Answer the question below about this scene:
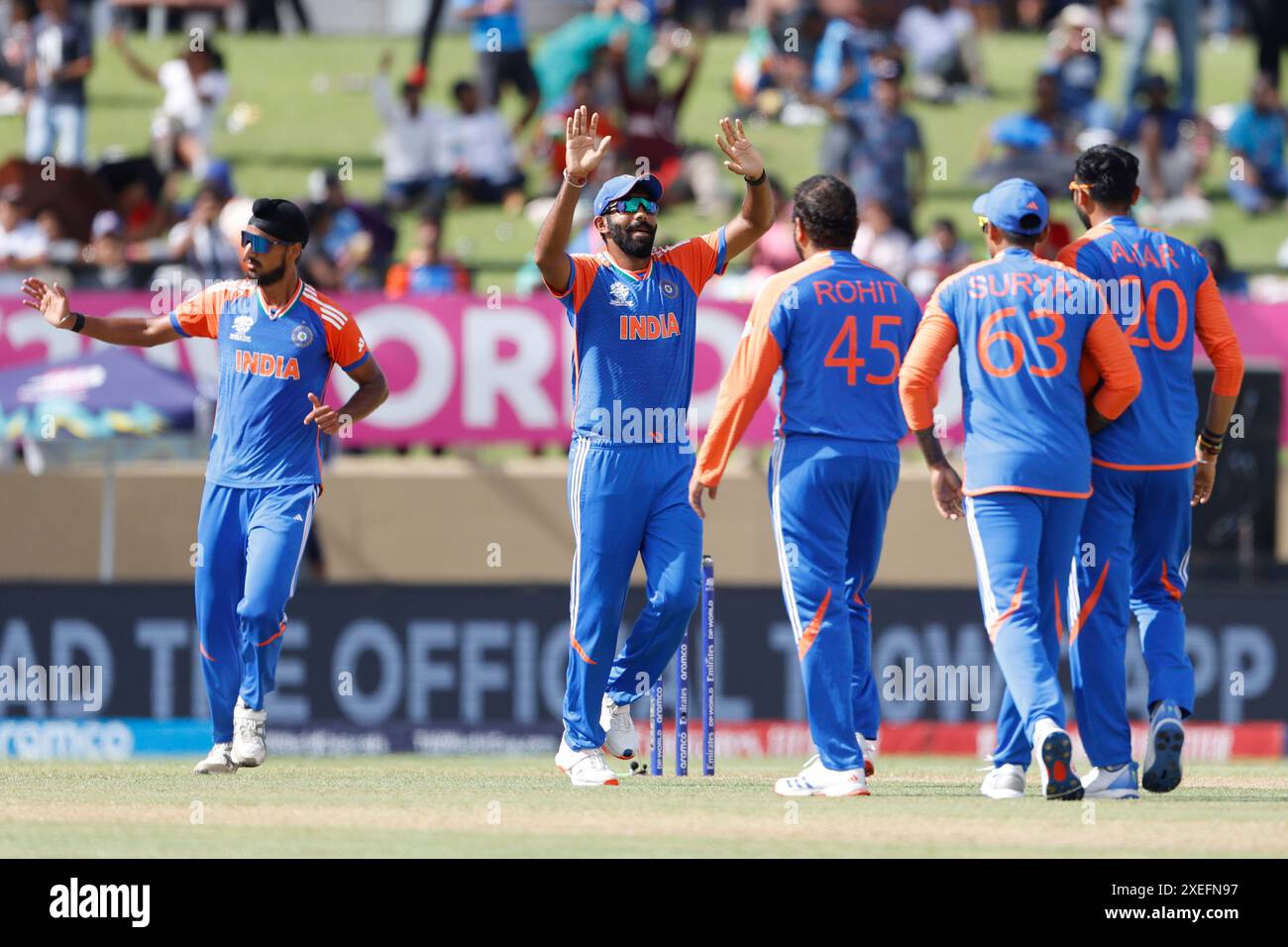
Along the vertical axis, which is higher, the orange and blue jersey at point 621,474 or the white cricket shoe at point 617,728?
the orange and blue jersey at point 621,474

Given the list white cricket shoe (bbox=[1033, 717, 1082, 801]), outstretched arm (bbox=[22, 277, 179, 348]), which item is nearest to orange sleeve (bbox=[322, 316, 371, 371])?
outstretched arm (bbox=[22, 277, 179, 348])

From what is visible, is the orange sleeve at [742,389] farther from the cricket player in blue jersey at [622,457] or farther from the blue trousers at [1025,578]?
the blue trousers at [1025,578]

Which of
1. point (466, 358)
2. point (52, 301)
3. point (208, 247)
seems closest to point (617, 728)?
point (52, 301)

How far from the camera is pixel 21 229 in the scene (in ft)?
63.7

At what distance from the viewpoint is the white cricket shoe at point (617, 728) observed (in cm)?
998

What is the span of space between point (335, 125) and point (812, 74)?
6213mm

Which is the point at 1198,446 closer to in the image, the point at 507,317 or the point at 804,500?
the point at 804,500

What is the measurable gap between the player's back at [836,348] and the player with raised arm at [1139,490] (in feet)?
2.65

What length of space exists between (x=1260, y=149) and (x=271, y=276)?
1661 cm

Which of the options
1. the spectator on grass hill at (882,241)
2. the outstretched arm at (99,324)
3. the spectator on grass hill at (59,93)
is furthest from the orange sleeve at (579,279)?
the spectator on grass hill at (59,93)

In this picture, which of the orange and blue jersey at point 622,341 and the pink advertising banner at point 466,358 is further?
the pink advertising banner at point 466,358

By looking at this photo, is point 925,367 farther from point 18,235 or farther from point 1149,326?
point 18,235
